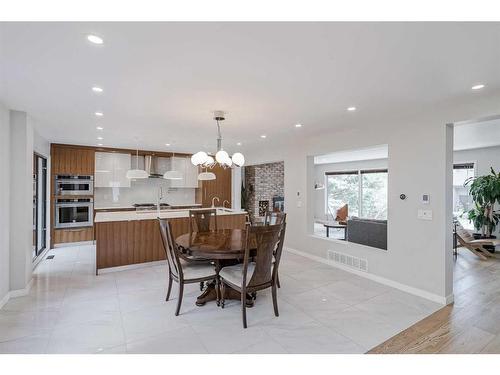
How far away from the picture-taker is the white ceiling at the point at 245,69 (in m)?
1.62

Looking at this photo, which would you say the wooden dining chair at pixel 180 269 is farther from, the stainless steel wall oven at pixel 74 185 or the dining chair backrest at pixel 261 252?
the stainless steel wall oven at pixel 74 185

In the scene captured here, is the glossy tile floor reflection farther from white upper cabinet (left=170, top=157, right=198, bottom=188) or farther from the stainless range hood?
white upper cabinet (left=170, top=157, right=198, bottom=188)

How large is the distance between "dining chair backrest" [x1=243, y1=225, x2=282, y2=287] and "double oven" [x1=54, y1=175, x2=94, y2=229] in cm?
506

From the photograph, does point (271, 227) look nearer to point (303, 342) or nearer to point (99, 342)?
point (303, 342)

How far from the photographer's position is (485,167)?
616 centimetres

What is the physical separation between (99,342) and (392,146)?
4.11m

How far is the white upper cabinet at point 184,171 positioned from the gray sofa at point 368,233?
176 inches

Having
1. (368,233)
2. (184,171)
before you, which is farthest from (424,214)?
(184,171)

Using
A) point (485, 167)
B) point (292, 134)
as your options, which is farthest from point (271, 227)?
point (485, 167)

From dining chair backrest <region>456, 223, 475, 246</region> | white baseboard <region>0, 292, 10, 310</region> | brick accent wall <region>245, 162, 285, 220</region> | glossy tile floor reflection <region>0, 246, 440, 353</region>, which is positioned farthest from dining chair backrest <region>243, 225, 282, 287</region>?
brick accent wall <region>245, 162, 285, 220</region>

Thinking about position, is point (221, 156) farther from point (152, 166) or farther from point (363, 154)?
point (363, 154)

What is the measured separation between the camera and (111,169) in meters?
6.54

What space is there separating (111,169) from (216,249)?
493 centimetres

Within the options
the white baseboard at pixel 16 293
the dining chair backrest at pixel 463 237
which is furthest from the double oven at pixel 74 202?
the dining chair backrest at pixel 463 237
